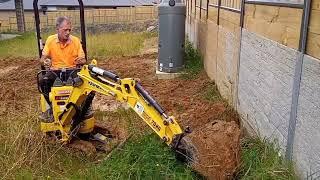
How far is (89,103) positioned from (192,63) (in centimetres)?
590

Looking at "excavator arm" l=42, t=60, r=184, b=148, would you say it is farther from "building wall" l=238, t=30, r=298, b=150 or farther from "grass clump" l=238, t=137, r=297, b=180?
"building wall" l=238, t=30, r=298, b=150

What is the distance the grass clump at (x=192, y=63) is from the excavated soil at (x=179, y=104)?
0.30 meters

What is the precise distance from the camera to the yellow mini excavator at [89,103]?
163 inches

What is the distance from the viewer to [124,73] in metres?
11.3

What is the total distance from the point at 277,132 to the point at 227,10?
334 centimetres

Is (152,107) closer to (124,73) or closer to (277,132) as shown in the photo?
(277,132)

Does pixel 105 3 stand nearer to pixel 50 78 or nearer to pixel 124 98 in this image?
pixel 50 78

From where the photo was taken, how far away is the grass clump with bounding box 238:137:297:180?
142 inches

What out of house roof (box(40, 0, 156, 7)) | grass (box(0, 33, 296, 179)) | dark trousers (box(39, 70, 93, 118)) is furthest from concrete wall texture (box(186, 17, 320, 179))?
house roof (box(40, 0, 156, 7))

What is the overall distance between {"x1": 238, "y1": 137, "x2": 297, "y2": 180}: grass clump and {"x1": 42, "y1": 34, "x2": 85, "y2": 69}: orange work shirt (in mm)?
2614

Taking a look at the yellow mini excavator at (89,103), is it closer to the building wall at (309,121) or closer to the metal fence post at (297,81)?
the metal fence post at (297,81)

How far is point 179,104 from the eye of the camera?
7566 mm

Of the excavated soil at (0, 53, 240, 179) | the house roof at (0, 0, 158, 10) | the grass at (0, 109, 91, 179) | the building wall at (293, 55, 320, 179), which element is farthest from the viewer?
the house roof at (0, 0, 158, 10)

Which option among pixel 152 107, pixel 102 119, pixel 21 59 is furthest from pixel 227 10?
pixel 21 59
